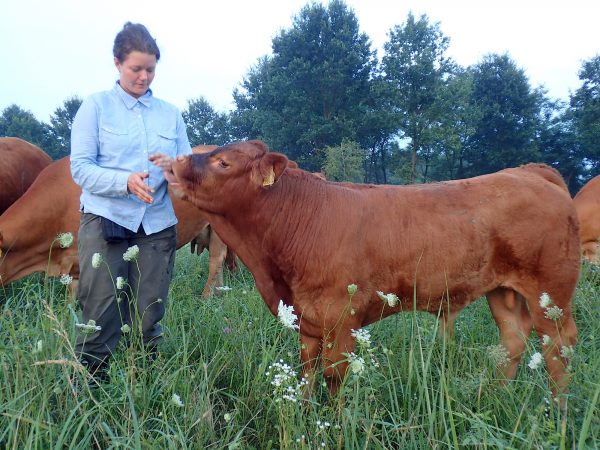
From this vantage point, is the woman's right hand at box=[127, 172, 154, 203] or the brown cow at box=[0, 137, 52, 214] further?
the brown cow at box=[0, 137, 52, 214]

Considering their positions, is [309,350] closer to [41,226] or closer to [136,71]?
[136,71]

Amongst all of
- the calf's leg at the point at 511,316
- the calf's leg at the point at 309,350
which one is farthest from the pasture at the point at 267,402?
the calf's leg at the point at 511,316

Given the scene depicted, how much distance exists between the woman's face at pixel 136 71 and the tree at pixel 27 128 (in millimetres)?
54588

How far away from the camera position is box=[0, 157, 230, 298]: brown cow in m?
4.80

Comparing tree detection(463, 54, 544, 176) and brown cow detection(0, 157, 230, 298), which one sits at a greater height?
tree detection(463, 54, 544, 176)

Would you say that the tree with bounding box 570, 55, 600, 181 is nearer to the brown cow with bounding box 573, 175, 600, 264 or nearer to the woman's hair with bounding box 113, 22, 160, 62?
the brown cow with bounding box 573, 175, 600, 264

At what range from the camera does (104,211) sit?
285 centimetres

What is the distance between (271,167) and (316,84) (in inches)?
1308

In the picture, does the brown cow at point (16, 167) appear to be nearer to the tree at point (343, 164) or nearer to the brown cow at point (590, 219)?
the brown cow at point (590, 219)

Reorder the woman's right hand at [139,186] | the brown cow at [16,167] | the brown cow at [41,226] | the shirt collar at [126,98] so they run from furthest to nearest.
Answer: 1. the brown cow at [16,167]
2. the brown cow at [41,226]
3. the shirt collar at [126,98]
4. the woman's right hand at [139,186]

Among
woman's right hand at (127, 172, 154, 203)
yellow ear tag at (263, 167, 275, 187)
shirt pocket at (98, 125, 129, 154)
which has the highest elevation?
shirt pocket at (98, 125, 129, 154)

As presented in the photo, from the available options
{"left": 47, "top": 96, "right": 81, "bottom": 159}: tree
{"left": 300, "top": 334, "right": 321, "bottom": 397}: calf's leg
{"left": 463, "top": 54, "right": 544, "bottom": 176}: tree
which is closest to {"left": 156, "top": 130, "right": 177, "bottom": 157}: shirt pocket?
{"left": 300, "top": 334, "right": 321, "bottom": 397}: calf's leg

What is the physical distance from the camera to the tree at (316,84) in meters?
34.0

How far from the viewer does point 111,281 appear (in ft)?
9.55
